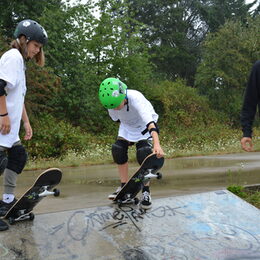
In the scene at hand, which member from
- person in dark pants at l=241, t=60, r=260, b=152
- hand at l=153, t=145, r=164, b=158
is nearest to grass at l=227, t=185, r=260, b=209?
person in dark pants at l=241, t=60, r=260, b=152

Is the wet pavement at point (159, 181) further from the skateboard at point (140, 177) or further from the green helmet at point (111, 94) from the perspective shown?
the green helmet at point (111, 94)

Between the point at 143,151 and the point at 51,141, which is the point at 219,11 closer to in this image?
the point at 51,141

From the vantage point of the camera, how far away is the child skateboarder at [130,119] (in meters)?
3.87

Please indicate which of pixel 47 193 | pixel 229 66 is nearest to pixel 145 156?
pixel 47 193

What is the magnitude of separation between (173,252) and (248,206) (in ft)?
4.38

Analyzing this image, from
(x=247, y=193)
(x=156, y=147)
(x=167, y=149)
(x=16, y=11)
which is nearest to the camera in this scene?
(x=156, y=147)

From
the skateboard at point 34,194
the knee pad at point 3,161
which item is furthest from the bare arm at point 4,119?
the skateboard at point 34,194

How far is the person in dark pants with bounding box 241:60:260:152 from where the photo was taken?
11.2 feet

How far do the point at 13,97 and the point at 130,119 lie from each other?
1418mm

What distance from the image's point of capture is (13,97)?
3.30 metres

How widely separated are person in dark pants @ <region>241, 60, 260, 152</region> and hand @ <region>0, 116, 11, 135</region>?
7.06 feet

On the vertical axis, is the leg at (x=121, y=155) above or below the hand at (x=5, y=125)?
below

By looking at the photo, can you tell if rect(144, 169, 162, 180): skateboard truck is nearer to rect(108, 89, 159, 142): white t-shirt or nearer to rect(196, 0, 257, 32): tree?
rect(108, 89, 159, 142): white t-shirt

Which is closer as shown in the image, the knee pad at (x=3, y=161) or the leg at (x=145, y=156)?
the knee pad at (x=3, y=161)
